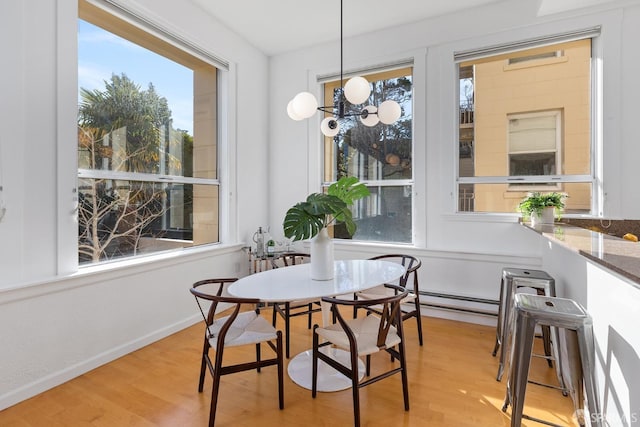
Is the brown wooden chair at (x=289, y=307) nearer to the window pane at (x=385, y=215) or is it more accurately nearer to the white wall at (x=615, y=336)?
the window pane at (x=385, y=215)

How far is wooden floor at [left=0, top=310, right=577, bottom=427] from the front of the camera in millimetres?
1796

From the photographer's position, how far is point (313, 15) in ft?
10.8

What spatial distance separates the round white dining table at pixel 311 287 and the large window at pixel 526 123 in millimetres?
1527

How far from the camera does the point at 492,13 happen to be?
3.07 m

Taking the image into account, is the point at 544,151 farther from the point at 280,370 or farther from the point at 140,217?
the point at 140,217

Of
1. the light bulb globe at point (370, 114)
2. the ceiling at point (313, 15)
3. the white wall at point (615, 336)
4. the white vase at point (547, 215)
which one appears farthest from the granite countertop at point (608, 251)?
the ceiling at point (313, 15)

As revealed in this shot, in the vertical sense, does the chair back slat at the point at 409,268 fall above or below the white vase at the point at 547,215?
below

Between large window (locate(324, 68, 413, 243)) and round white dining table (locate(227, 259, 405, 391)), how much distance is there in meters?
1.17

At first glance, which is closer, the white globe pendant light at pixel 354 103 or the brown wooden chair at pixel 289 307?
the white globe pendant light at pixel 354 103

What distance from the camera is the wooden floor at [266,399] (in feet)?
5.89

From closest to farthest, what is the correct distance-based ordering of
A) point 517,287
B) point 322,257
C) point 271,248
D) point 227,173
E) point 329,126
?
point 322,257 → point 517,287 → point 329,126 → point 227,173 → point 271,248

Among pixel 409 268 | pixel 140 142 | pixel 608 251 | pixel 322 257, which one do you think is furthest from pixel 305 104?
pixel 608 251

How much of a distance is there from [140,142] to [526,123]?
138 inches

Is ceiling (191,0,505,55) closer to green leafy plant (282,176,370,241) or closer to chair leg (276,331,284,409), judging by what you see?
green leafy plant (282,176,370,241)
